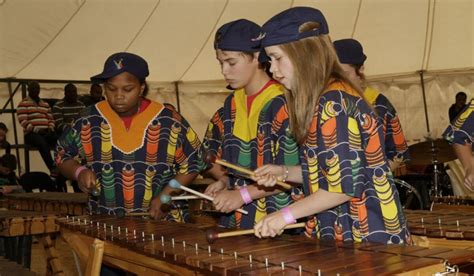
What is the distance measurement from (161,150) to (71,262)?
12.3 feet

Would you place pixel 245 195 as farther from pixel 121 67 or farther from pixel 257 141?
pixel 121 67

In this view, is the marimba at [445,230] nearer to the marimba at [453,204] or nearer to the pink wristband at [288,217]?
the pink wristband at [288,217]

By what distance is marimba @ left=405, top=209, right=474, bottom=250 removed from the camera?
11.4ft

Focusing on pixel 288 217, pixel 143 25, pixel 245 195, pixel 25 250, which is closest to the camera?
pixel 288 217

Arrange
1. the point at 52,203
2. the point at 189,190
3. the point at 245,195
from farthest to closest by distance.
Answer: the point at 52,203, the point at 245,195, the point at 189,190

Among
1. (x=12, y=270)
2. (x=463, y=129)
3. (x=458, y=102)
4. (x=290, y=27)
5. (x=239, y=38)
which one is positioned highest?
(x=458, y=102)

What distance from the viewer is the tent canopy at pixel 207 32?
10.9 meters

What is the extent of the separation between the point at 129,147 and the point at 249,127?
2.75ft

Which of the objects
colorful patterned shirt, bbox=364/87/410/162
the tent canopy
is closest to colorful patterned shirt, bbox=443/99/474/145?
colorful patterned shirt, bbox=364/87/410/162

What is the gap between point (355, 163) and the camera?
2.76 m

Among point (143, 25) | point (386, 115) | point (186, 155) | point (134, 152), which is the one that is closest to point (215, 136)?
point (186, 155)

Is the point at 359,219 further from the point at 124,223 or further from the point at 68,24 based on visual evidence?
the point at 68,24

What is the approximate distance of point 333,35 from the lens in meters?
11.7

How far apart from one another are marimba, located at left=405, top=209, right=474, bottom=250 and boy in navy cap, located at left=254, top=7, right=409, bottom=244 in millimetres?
473
